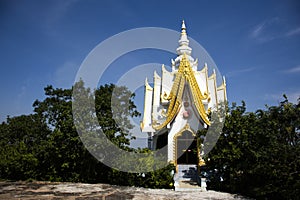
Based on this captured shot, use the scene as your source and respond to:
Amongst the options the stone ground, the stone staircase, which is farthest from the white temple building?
the stone ground

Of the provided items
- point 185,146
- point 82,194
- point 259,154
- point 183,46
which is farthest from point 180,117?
point 183,46

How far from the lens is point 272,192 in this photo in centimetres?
888

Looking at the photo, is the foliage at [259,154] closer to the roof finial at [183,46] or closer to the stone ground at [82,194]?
the stone ground at [82,194]

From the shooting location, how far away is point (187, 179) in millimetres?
12984

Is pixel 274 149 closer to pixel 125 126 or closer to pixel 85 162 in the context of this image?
pixel 125 126

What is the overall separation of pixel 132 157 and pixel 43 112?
32.7ft

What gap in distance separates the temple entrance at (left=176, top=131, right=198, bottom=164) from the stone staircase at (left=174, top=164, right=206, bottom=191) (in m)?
0.64

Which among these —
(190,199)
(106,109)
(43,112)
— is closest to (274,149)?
(190,199)

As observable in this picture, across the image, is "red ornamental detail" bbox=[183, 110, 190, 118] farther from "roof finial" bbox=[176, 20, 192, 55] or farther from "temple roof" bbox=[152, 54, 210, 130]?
"roof finial" bbox=[176, 20, 192, 55]

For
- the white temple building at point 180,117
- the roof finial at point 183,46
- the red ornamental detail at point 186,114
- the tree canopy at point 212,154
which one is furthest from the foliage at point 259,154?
the roof finial at point 183,46

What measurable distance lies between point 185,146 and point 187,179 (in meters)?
2.13

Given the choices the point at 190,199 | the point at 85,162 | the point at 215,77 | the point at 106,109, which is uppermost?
the point at 215,77

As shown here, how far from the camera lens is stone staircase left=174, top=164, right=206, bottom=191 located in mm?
11141

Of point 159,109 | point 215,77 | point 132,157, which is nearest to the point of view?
point 132,157
